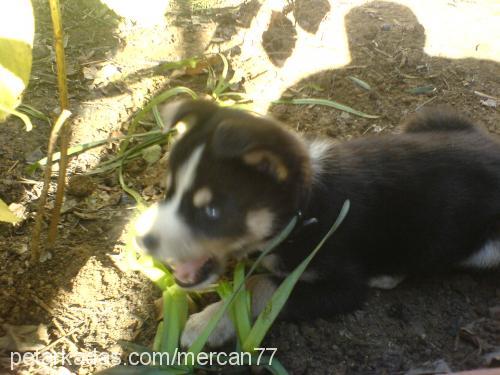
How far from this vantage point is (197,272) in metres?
2.89

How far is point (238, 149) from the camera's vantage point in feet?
8.22

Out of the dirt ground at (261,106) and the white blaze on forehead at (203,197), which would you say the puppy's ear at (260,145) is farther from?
the dirt ground at (261,106)

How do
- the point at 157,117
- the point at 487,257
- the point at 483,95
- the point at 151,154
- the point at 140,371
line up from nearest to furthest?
1. the point at 140,371
2. the point at 487,257
3. the point at 151,154
4. the point at 157,117
5. the point at 483,95

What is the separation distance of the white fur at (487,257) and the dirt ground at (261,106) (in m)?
0.13

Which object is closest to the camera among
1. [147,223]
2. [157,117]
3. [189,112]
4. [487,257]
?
[147,223]

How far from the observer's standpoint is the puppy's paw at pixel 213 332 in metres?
2.93

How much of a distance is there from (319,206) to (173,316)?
0.92 meters

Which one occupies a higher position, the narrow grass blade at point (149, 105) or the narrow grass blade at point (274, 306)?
the narrow grass blade at point (149, 105)

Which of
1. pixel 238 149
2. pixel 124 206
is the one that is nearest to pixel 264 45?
pixel 124 206

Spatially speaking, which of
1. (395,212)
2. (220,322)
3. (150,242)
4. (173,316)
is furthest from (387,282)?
(150,242)

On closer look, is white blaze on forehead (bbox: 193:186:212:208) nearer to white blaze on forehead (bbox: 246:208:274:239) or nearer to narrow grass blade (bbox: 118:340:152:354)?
white blaze on forehead (bbox: 246:208:274:239)

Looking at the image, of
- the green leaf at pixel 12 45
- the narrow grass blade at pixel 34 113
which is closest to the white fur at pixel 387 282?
the green leaf at pixel 12 45

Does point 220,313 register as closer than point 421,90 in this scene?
Yes

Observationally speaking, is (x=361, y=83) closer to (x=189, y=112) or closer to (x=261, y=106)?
(x=261, y=106)
